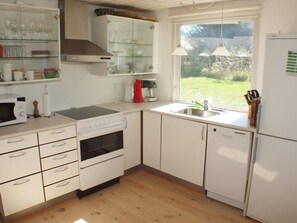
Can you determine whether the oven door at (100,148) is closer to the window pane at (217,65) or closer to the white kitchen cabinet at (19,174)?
the white kitchen cabinet at (19,174)

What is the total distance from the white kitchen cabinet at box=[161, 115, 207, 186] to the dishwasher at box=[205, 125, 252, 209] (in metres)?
0.10

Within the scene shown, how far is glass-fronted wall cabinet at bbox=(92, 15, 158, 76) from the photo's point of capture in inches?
128

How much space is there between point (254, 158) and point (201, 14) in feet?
6.27

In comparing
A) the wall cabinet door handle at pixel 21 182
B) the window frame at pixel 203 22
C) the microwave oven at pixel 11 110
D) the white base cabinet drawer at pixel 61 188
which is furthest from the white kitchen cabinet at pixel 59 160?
the window frame at pixel 203 22

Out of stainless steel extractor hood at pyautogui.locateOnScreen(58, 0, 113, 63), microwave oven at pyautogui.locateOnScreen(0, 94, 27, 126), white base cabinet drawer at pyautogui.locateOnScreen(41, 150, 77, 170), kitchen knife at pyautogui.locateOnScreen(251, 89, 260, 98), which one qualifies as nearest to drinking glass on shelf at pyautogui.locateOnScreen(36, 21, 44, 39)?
stainless steel extractor hood at pyautogui.locateOnScreen(58, 0, 113, 63)

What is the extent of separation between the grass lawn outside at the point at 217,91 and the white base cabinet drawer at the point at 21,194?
2.25m

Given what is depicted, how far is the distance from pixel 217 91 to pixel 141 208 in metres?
1.78

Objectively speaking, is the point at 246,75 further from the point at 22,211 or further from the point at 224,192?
the point at 22,211

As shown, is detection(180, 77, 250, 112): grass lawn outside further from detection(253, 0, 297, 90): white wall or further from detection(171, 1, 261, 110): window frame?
detection(253, 0, 297, 90): white wall

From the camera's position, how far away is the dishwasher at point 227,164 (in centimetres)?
257

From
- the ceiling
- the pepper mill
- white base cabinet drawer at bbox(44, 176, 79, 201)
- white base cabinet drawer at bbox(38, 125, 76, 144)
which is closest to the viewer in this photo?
white base cabinet drawer at bbox(38, 125, 76, 144)

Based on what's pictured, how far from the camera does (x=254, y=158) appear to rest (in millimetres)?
2420

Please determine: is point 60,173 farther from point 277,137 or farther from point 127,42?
point 277,137

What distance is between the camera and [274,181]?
232 centimetres
